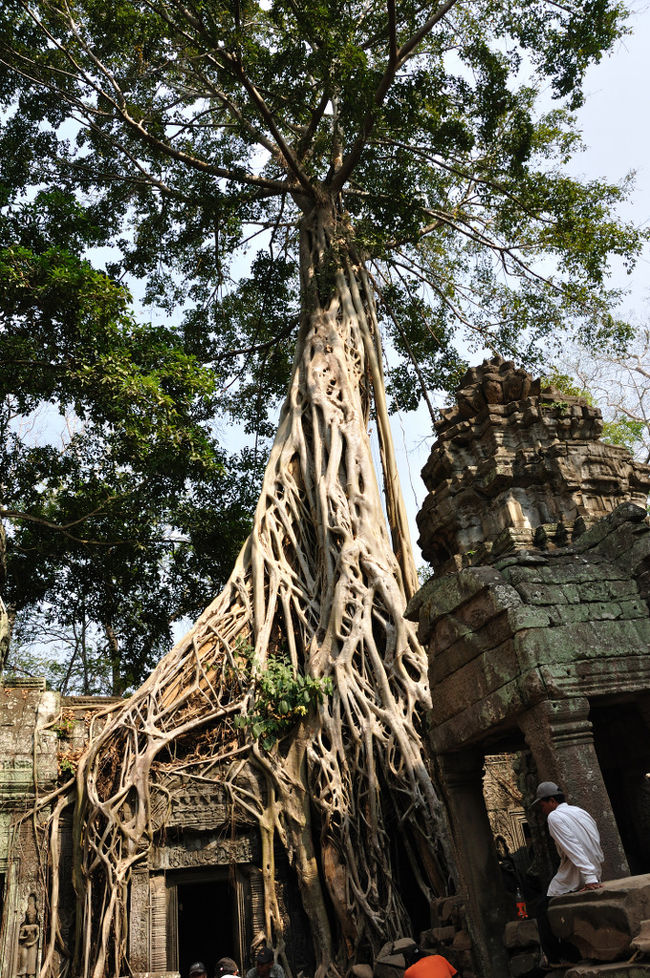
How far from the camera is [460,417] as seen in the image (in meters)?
7.22

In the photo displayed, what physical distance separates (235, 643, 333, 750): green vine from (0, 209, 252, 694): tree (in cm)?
321

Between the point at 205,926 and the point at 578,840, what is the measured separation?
8.51 meters

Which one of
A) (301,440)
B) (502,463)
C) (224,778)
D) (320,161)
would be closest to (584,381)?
(320,161)

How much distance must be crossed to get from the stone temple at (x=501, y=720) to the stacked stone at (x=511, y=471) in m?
0.02

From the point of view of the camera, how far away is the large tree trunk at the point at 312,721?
5930mm

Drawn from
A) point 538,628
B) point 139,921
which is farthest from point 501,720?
A: point 139,921

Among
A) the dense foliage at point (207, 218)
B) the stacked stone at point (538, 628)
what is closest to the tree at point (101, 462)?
the dense foliage at point (207, 218)

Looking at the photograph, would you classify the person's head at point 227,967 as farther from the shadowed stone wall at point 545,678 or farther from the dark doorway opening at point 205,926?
the dark doorway opening at point 205,926

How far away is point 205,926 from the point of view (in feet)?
33.1

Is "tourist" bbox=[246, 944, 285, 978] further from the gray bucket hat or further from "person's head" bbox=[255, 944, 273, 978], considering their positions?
the gray bucket hat

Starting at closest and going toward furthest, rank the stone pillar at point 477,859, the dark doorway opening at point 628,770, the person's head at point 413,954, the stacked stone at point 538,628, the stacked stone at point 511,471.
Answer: the stacked stone at point 538,628, the stone pillar at point 477,859, the person's head at point 413,954, the dark doorway opening at point 628,770, the stacked stone at point 511,471

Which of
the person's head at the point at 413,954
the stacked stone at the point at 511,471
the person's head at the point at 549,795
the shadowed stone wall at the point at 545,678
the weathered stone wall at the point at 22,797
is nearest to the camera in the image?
the person's head at the point at 549,795

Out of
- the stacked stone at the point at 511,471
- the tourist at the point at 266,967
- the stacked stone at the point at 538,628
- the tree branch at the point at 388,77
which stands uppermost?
the tree branch at the point at 388,77

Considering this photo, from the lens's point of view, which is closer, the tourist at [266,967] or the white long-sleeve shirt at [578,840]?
the white long-sleeve shirt at [578,840]
